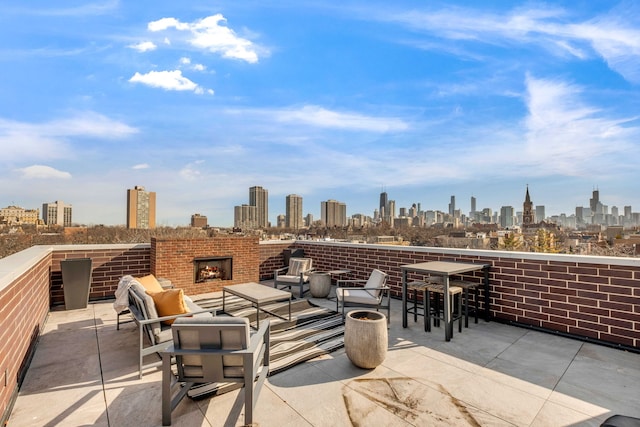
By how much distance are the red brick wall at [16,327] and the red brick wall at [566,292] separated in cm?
614

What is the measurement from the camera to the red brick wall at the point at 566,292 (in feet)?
13.3

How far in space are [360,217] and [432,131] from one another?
16717 mm

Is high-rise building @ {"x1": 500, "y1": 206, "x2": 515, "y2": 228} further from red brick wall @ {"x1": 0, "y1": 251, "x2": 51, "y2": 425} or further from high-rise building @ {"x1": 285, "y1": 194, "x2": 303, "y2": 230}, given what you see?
red brick wall @ {"x1": 0, "y1": 251, "x2": 51, "y2": 425}

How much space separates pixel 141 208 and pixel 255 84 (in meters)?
9.22

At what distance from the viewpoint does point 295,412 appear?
2527 millimetres

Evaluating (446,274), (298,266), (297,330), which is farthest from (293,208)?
(446,274)

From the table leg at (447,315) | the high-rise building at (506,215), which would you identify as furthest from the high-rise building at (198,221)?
the high-rise building at (506,215)

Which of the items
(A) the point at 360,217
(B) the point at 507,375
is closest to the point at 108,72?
(B) the point at 507,375

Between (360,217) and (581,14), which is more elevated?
(581,14)

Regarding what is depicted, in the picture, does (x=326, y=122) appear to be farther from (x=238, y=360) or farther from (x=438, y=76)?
(x=238, y=360)

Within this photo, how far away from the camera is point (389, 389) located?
9.55 feet

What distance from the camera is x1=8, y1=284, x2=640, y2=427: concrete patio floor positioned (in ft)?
8.12

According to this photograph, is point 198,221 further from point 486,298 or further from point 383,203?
point 383,203

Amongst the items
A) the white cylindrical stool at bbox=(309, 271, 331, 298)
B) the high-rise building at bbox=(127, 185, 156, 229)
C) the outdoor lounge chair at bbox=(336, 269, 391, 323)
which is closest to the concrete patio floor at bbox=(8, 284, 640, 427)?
the outdoor lounge chair at bbox=(336, 269, 391, 323)
